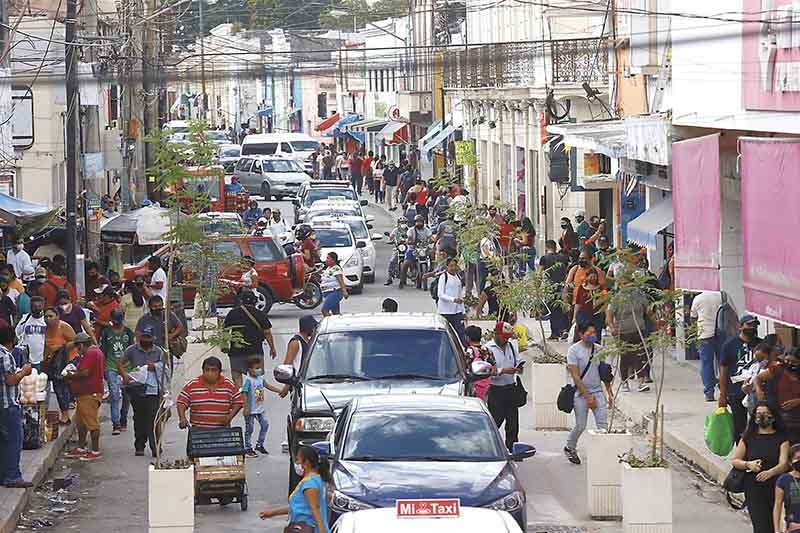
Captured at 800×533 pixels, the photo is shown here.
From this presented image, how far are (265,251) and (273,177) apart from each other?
1461 inches

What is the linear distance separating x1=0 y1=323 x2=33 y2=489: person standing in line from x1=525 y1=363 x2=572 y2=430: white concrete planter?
6.80m

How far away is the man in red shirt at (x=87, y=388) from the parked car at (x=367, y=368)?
3.20 meters

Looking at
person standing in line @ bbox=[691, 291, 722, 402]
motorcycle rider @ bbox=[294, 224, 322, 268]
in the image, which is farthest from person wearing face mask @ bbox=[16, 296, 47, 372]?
motorcycle rider @ bbox=[294, 224, 322, 268]

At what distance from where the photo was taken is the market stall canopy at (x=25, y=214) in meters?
25.0

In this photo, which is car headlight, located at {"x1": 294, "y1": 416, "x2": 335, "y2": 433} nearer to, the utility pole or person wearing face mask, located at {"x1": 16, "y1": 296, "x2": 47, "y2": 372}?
person wearing face mask, located at {"x1": 16, "y1": 296, "x2": 47, "y2": 372}

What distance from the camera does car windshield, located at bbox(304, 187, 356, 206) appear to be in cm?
5128

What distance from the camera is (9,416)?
15.0 metres

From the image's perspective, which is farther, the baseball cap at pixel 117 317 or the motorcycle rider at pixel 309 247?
the motorcycle rider at pixel 309 247

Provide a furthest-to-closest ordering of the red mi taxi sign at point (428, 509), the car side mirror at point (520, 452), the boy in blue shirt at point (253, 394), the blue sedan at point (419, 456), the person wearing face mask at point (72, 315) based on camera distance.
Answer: the person wearing face mask at point (72, 315), the boy in blue shirt at point (253, 394), the car side mirror at point (520, 452), the blue sedan at point (419, 456), the red mi taxi sign at point (428, 509)

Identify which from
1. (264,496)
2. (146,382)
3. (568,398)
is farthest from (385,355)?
(146,382)

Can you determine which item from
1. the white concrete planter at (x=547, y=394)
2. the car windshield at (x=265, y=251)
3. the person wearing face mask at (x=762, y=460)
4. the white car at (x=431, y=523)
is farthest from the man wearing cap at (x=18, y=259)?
the white car at (x=431, y=523)

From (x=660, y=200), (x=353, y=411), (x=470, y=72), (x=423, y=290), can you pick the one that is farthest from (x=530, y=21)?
(x=353, y=411)

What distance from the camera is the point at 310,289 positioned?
3266cm

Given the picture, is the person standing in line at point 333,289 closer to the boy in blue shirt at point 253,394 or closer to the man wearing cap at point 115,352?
the man wearing cap at point 115,352
